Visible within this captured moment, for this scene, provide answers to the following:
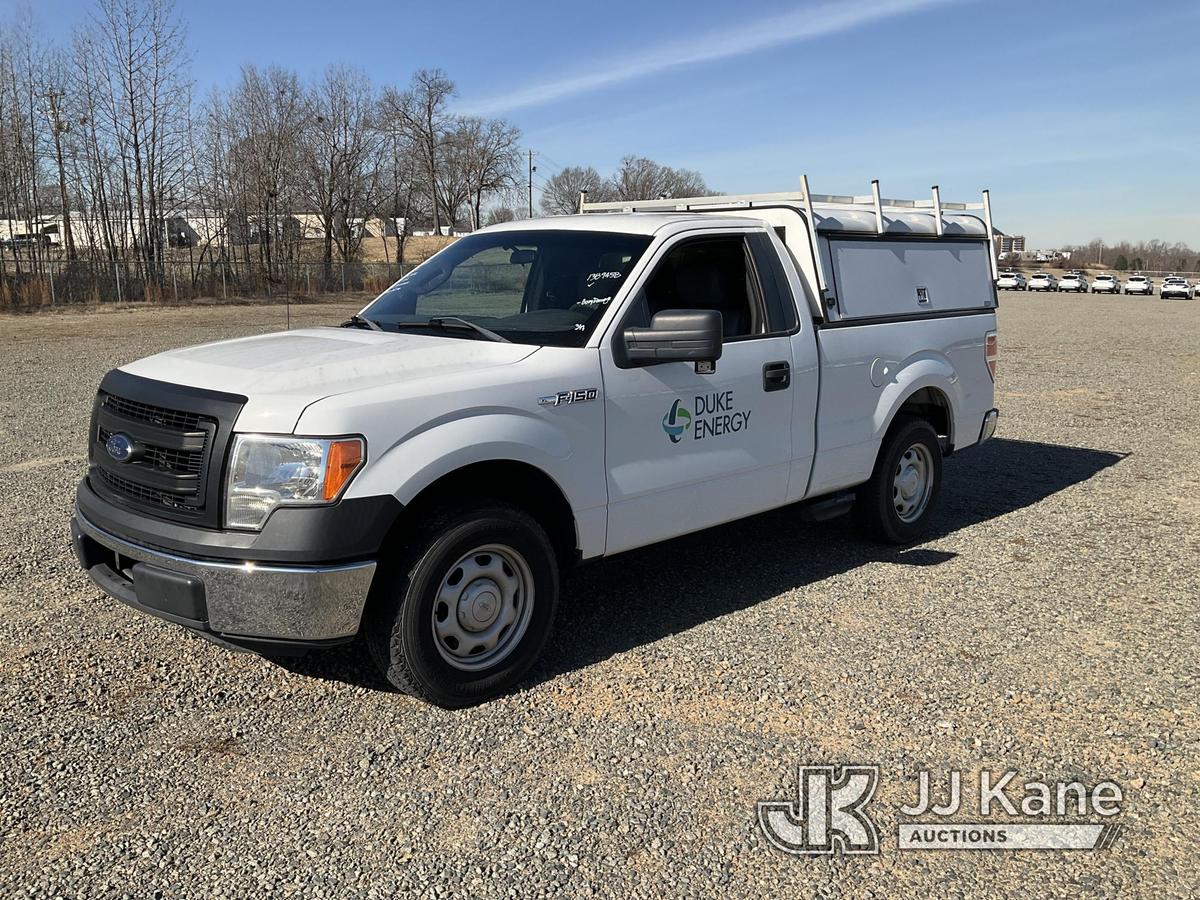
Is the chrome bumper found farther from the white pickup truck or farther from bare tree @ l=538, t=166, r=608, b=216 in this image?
bare tree @ l=538, t=166, r=608, b=216

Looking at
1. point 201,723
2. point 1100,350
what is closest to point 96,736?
point 201,723

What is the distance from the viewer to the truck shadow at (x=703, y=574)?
4.78 meters

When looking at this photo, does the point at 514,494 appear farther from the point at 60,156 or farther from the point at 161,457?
the point at 60,156

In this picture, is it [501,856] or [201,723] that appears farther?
[201,723]

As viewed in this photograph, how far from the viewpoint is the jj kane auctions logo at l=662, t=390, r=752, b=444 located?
189 inches

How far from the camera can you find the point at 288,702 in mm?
4215

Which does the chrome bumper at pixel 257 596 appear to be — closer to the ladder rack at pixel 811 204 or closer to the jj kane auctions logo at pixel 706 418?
the jj kane auctions logo at pixel 706 418

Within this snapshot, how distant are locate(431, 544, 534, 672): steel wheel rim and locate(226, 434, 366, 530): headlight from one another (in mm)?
638

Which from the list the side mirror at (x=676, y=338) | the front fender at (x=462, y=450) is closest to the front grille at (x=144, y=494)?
the front fender at (x=462, y=450)

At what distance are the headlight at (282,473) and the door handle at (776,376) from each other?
7.93 feet

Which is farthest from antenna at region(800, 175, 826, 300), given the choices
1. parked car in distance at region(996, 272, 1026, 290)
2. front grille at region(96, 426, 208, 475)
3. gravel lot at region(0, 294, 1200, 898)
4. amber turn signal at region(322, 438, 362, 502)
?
parked car in distance at region(996, 272, 1026, 290)

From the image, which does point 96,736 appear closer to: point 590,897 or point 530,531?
point 530,531

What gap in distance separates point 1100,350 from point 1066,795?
2045 cm

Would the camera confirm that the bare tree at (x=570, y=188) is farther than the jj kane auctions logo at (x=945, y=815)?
Yes
